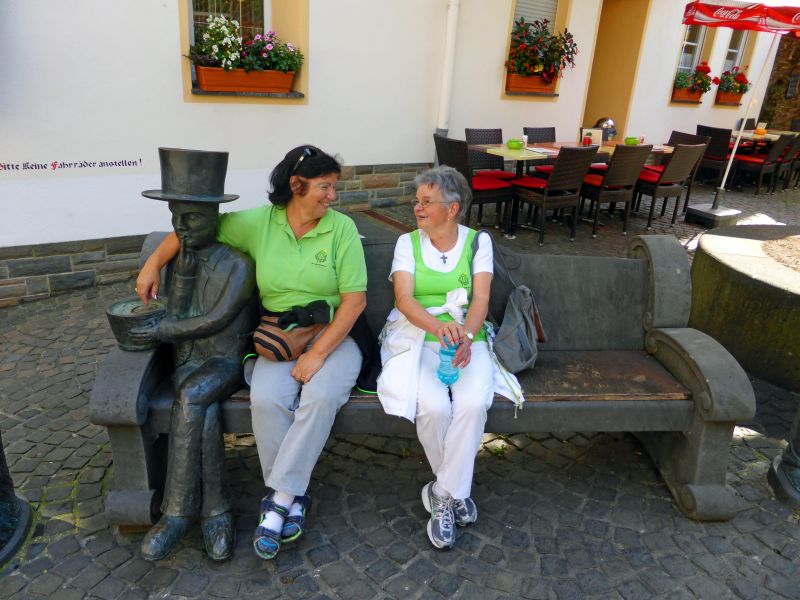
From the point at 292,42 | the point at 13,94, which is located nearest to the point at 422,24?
the point at 292,42

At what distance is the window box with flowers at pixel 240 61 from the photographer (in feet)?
17.0

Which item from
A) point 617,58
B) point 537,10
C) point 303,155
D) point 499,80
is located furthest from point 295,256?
point 617,58

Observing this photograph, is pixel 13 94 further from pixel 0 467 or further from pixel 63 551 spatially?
pixel 63 551

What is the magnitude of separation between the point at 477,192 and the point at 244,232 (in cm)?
442

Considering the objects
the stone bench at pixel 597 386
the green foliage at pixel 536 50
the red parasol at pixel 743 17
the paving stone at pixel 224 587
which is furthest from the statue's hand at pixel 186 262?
the red parasol at pixel 743 17

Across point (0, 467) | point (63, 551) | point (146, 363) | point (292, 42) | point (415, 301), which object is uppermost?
point (292, 42)

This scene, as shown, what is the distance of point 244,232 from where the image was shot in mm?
2605

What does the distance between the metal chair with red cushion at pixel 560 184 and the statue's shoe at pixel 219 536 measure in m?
5.12

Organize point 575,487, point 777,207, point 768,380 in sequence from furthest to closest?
point 777,207 < point 768,380 < point 575,487

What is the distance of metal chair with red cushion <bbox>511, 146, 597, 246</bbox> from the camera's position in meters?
6.39

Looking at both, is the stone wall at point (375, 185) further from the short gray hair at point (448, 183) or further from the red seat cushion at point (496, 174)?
the short gray hair at point (448, 183)

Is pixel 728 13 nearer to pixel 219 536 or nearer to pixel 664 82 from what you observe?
pixel 664 82

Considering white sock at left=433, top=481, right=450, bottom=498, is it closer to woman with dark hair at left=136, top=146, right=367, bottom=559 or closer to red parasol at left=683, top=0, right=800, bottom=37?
woman with dark hair at left=136, top=146, right=367, bottom=559

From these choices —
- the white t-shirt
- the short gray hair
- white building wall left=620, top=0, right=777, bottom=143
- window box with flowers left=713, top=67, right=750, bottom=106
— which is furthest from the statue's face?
window box with flowers left=713, top=67, right=750, bottom=106
